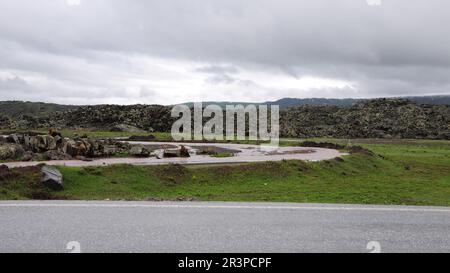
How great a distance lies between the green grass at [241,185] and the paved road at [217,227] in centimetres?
541

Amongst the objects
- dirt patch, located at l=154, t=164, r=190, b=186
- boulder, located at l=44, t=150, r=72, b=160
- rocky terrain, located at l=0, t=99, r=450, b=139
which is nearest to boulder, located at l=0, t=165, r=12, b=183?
boulder, located at l=44, t=150, r=72, b=160

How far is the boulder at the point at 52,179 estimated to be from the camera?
17.8m

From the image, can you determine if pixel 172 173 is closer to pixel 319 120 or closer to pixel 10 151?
pixel 10 151

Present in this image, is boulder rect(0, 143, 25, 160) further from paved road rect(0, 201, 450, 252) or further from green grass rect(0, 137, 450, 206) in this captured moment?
paved road rect(0, 201, 450, 252)

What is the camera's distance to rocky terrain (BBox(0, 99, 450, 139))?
78438 millimetres

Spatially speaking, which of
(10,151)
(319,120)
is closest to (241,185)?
(10,151)

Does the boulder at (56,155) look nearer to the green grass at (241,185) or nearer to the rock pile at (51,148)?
the rock pile at (51,148)

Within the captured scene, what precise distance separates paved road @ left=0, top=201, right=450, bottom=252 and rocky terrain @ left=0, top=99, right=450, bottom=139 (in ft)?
183

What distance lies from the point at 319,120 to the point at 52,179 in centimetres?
9137

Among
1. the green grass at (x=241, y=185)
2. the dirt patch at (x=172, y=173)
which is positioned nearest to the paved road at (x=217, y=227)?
the green grass at (x=241, y=185)

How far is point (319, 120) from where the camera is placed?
343ft
